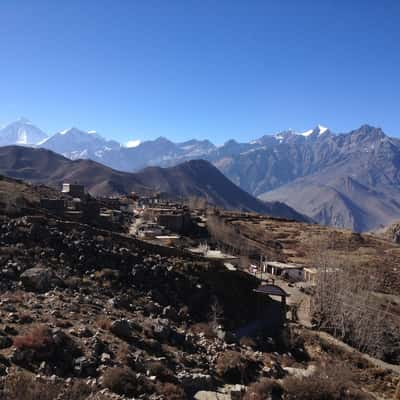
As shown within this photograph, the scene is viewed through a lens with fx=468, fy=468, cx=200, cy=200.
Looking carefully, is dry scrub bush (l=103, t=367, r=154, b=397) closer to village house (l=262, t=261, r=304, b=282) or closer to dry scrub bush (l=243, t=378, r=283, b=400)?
dry scrub bush (l=243, t=378, r=283, b=400)

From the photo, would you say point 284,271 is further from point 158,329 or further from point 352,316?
point 158,329

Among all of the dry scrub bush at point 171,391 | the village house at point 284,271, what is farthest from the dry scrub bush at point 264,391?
the village house at point 284,271

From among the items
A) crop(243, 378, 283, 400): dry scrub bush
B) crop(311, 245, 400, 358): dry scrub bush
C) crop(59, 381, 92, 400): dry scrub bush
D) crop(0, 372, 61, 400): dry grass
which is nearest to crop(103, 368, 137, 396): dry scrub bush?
crop(59, 381, 92, 400): dry scrub bush

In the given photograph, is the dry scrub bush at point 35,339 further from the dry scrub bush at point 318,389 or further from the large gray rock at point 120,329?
the dry scrub bush at point 318,389

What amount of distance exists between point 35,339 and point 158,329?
16.2 feet

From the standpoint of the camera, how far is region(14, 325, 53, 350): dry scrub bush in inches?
502

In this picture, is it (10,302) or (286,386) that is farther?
(10,302)

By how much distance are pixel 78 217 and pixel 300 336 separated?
25370 mm

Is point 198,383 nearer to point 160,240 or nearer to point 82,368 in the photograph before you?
point 82,368

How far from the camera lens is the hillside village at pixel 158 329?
12633 mm

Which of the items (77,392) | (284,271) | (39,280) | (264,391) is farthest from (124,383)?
(284,271)

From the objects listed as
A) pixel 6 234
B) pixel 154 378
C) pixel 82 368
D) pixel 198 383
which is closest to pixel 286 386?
pixel 198 383

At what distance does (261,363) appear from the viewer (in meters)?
16.8

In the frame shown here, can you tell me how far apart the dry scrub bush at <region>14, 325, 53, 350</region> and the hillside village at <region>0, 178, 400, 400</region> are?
4cm
